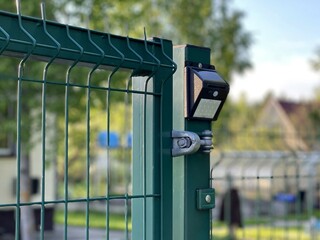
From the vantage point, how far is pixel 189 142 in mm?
2664

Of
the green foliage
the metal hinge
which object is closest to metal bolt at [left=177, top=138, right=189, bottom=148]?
the metal hinge

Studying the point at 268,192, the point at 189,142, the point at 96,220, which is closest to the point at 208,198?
the point at 189,142

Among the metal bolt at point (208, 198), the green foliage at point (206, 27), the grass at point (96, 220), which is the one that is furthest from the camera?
the green foliage at point (206, 27)

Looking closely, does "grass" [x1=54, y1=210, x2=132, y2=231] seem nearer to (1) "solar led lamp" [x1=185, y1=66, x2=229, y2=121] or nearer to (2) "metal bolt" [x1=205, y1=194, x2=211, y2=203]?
→ (2) "metal bolt" [x1=205, y1=194, x2=211, y2=203]

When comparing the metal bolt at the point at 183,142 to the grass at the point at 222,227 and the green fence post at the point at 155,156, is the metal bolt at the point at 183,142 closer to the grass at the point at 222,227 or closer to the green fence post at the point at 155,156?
the green fence post at the point at 155,156

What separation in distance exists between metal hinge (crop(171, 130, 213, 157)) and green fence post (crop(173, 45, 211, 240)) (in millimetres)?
35

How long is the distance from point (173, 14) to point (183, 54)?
552 inches

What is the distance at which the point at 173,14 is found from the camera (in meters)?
16.6

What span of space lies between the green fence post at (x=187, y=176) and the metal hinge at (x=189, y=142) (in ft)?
0.12

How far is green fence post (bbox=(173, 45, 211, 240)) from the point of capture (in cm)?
270

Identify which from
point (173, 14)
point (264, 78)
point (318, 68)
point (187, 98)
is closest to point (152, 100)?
point (187, 98)

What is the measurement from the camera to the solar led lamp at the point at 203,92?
2.65 metres

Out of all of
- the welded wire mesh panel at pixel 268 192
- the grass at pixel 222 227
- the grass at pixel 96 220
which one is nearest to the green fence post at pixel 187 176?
the welded wire mesh panel at pixel 268 192

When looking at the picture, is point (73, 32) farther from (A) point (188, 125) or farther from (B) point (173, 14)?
(B) point (173, 14)
